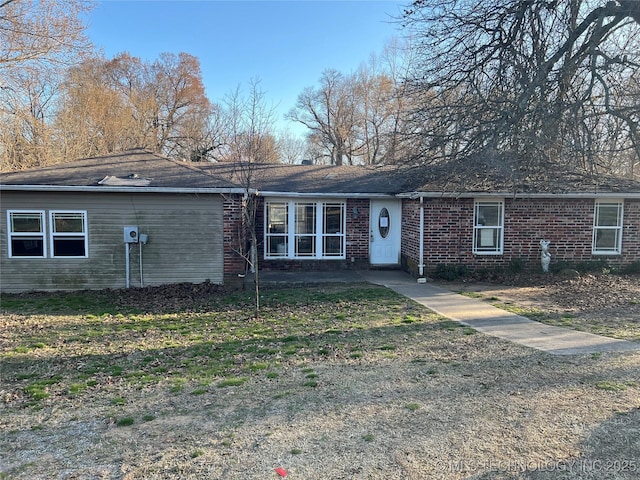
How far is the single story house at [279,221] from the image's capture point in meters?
10.3

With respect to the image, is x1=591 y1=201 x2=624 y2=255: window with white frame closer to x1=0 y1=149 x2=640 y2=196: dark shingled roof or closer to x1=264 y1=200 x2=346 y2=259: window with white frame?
x1=0 y1=149 x2=640 y2=196: dark shingled roof

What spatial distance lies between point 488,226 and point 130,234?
32.1 ft

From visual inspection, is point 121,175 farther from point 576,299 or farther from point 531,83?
point 576,299

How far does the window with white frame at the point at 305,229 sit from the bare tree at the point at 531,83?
596 cm

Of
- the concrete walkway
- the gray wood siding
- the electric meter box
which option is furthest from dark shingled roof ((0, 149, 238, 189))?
the concrete walkway

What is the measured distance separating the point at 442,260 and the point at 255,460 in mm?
9760

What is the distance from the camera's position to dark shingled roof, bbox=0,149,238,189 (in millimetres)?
10258

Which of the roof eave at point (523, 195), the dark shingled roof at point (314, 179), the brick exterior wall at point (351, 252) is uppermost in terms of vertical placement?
the dark shingled roof at point (314, 179)

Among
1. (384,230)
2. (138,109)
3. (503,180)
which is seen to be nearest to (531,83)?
(503,180)

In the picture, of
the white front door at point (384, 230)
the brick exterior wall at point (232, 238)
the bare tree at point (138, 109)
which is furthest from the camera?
the bare tree at point (138, 109)

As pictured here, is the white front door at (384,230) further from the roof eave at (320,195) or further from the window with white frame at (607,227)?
the window with white frame at (607,227)

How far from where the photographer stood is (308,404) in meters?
4.10

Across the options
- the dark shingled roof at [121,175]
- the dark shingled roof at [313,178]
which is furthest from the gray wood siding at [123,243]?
the dark shingled roof at [313,178]

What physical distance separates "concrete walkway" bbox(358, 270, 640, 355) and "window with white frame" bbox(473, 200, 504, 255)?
2462 millimetres
